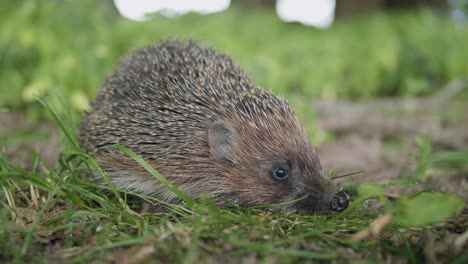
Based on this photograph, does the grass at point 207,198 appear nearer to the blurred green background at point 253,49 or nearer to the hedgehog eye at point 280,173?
the blurred green background at point 253,49

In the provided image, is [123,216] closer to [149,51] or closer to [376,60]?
[149,51]

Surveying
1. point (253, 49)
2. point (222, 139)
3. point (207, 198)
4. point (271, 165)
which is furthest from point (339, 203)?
point (253, 49)

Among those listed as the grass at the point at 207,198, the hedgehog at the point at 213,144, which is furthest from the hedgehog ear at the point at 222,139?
the grass at the point at 207,198

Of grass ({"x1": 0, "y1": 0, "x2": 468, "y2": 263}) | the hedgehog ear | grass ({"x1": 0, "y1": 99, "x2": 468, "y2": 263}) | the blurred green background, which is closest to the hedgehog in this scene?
the hedgehog ear

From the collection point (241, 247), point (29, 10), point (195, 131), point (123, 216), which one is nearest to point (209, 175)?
point (195, 131)

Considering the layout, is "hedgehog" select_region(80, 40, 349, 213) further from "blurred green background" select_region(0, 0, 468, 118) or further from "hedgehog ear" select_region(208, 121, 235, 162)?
"blurred green background" select_region(0, 0, 468, 118)

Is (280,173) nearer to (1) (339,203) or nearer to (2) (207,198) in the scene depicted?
(1) (339,203)

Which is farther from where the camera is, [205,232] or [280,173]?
[280,173]
